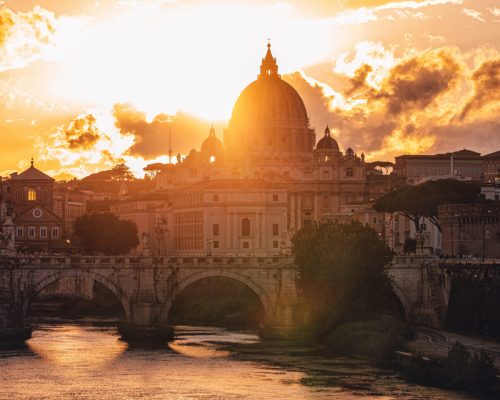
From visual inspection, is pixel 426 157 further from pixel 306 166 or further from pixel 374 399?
pixel 374 399

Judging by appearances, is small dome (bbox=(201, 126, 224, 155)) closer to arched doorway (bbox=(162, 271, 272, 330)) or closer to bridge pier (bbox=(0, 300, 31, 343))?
arched doorway (bbox=(162, 271, 272, 330))

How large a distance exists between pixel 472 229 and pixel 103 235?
53047mm

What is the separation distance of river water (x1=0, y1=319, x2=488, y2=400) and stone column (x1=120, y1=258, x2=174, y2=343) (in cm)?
110

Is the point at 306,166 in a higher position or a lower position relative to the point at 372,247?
higher

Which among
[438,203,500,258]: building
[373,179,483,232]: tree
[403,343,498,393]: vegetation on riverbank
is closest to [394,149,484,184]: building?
[373,179,483,232]: tree

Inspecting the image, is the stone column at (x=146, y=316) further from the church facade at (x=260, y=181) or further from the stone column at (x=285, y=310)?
the church facade at (x=260, y=181)

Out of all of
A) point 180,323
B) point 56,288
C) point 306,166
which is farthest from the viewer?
point 306,166

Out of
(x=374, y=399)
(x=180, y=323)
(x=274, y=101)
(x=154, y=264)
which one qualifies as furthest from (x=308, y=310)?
(x=274, y=101)

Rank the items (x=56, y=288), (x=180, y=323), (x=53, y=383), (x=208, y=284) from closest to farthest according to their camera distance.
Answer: (x=53, y=383) < (x=180, y=323) < (x=208, y=284) < (x=56, y=288)

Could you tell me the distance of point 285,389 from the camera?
6719 cm

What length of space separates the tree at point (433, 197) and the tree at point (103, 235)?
36.1 meters

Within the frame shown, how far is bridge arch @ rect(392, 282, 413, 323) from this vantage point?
89.4m

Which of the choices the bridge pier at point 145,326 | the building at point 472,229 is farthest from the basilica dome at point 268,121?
the bridge pier at point 145,326

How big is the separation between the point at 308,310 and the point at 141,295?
30.0ft
